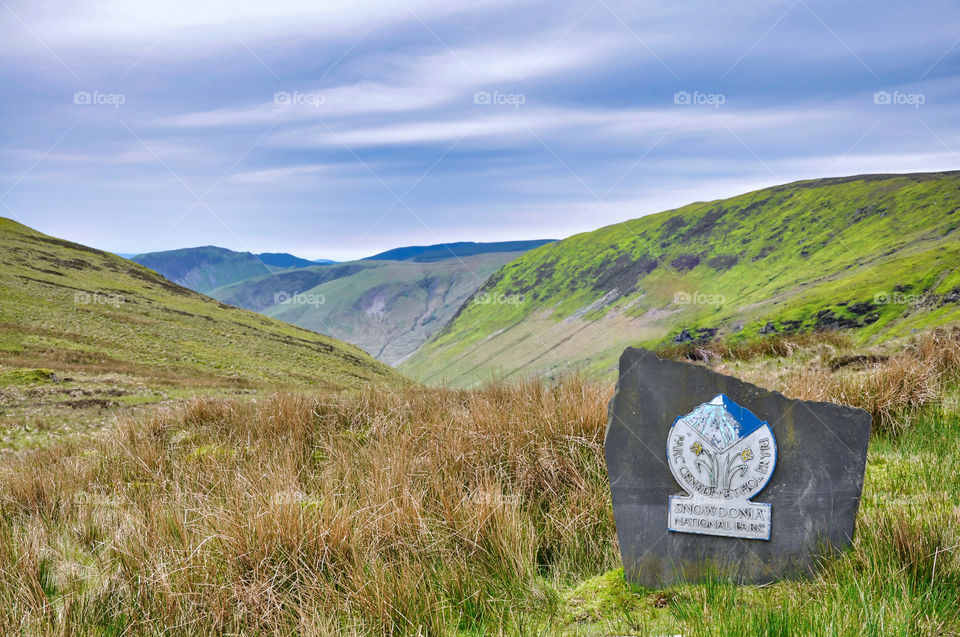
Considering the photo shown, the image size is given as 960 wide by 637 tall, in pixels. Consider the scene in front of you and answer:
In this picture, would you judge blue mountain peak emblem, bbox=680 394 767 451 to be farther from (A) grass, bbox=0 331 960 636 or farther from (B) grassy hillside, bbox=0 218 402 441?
(B) grassy hillside, bbox=0 218 402 441

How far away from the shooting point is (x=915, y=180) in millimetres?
196625

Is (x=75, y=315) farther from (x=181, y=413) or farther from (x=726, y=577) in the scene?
(x=726, y=577)

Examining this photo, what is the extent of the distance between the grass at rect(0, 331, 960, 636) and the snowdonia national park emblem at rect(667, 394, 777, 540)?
0.34 meters

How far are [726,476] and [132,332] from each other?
59.4 m

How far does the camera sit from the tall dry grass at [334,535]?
11.6 feet

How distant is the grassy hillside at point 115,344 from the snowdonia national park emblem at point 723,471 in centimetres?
896

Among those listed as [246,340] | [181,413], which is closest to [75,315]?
[246,340]

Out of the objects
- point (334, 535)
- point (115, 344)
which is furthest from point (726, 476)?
point (115, 344)

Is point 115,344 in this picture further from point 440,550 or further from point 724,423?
point 724,423

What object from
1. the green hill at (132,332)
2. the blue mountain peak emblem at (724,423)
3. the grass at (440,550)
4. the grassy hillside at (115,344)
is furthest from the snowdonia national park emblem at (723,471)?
the green hill at (132,332)

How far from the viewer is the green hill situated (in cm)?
3972

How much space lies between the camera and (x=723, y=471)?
379 centimetres

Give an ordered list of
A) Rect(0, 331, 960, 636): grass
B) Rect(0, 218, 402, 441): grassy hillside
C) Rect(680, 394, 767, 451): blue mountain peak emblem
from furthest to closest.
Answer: Rect(0, 218, 402, 441): grassy hillside, Rect(680, 394, 767, 451): blue mountain peak emblem, Rect(0, 331, 960, 636): grass

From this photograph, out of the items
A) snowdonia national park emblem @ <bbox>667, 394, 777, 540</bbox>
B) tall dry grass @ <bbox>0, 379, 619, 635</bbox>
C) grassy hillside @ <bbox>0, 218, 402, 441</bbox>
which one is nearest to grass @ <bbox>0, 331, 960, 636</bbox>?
tall dry grass @ <bbox>0, 379, 619, 635</bbox>
